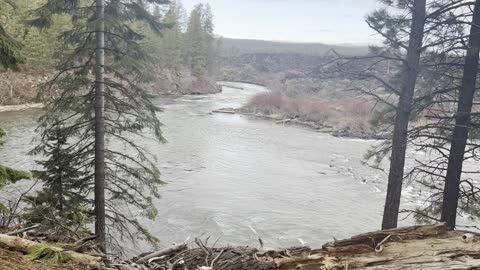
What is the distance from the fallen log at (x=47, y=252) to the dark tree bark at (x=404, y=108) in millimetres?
7031

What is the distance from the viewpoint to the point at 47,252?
15.3 ft

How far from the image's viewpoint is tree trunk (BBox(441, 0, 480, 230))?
880cm

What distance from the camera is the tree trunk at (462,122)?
8805mm

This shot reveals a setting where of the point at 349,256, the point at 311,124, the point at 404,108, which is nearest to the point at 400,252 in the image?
the point at 349,256

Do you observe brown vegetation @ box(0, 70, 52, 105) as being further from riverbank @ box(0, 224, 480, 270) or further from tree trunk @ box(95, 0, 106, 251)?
riverbank @ box(0, 224, 480, 270)

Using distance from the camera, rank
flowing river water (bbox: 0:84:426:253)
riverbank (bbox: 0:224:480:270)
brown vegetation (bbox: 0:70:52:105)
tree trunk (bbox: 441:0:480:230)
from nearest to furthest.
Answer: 1. riverbank (bbox: 0:224:480:270)
2. tree trunk (bbox: 441:0:480:230)
3. flowing river water (bbox: 0:84:426:253)
4. brown vegetation (bbox: 0:70:52:105)

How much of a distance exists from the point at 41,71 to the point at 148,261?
156 feet

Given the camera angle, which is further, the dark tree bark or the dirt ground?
the dark tree bark

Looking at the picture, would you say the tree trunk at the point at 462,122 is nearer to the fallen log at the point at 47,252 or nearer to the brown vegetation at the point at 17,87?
the fallen log at the point at 47,252

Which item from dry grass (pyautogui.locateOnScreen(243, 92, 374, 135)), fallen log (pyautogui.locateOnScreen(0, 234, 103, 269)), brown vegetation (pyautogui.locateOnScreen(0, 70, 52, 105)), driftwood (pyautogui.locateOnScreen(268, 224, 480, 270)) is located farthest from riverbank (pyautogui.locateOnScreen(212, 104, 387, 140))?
fallen log (pyautogui.locateOnScreen(0, 234, 103, 269))

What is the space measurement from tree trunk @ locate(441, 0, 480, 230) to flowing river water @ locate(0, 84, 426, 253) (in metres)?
5.62

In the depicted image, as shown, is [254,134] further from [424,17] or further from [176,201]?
[424,17]

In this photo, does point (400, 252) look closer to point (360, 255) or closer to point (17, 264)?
point (360, 255)

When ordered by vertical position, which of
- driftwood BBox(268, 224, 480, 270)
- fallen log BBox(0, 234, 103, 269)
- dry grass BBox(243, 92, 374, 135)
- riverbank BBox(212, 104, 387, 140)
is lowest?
riverbank BBox(212, 104, 387, 140)
